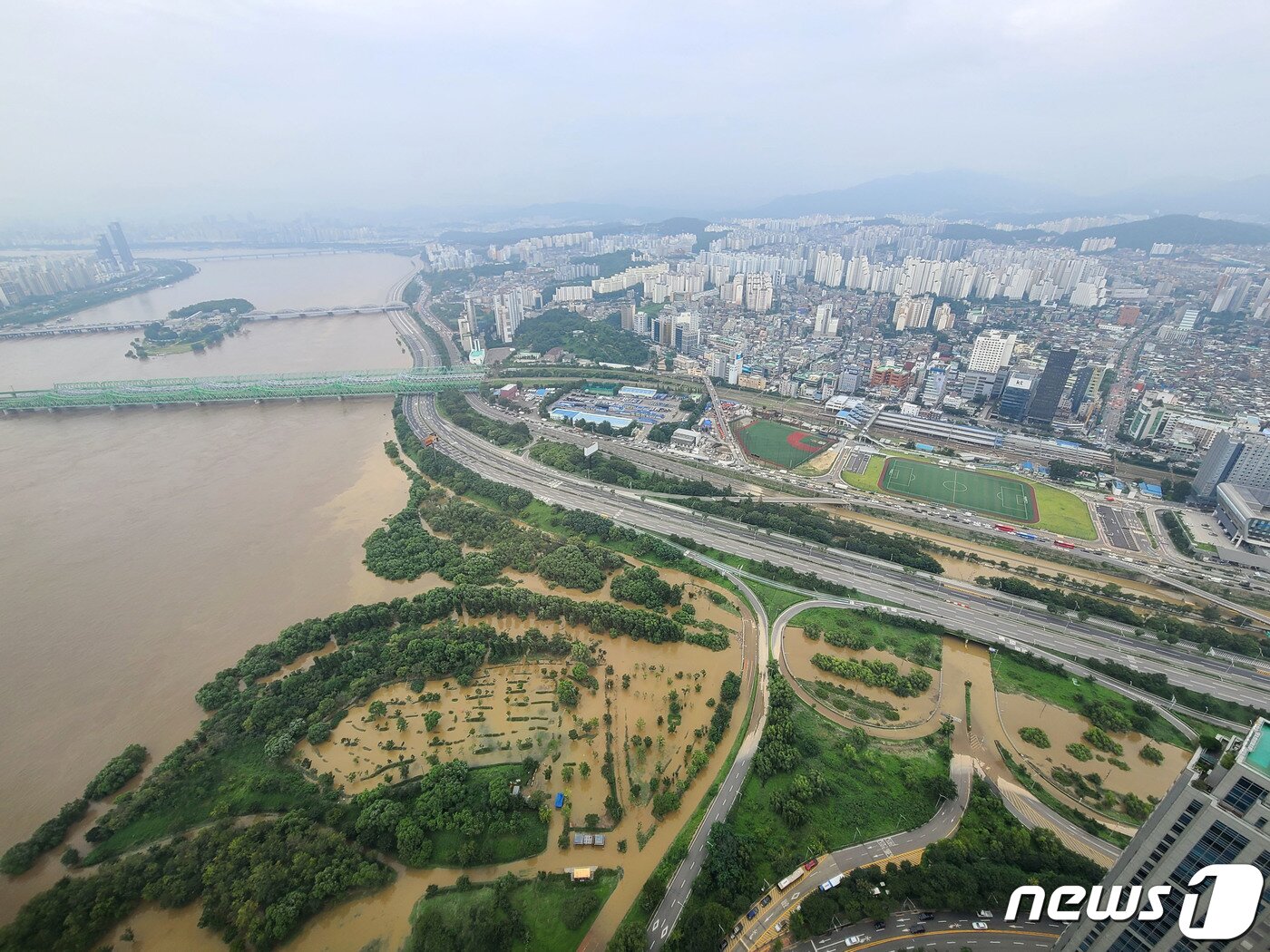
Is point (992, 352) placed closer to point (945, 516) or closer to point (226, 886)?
point (945, 516)

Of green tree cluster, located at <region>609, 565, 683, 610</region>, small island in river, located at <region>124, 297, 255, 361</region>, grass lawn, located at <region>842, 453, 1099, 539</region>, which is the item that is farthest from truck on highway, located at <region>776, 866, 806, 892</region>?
small island in river, located at <region>124, 297, 255, 361</region>

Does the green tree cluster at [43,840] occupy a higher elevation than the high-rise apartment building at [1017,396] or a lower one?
Answer: lower

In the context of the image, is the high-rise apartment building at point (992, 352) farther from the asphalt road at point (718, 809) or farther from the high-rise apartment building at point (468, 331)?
the high-rise apartment building at point (468, 331)

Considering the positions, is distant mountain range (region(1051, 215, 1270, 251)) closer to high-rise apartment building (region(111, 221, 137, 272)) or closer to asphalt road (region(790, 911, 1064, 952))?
asphalt road (region(790, 911, 1064, 952))

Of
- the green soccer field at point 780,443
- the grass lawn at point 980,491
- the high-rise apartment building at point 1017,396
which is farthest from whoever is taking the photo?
the high-rise apartment building at point 1017,396

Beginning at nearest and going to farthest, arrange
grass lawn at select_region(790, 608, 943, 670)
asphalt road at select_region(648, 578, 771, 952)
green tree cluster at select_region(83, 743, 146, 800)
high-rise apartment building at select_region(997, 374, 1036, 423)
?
asphalt road at select_region(648, 578, 771, 952) < green tree cluster at select_region(83, 743, 146, 800) < grass lawn at select_region(790, 608, 943, 670) < high-rise apartment building at select_region(997, 374, 1036, 423)

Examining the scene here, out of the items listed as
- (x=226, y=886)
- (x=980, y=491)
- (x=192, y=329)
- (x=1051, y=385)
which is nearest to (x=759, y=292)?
(x=1051, y=385)

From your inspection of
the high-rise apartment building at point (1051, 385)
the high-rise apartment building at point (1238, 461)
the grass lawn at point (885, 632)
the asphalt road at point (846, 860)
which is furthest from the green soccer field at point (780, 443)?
the asphalt road at point (846, 860)

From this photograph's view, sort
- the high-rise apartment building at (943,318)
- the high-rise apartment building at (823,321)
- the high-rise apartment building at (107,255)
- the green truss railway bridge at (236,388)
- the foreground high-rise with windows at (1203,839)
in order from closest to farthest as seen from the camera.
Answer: the foreground high-rise with windows at (1203,839)
the green truss railway bridge at (236,388)
the high-rise apartment building at (823,321)
the high-rise apartment building at (943,318)
the high-rise apartment building at (107,255)
